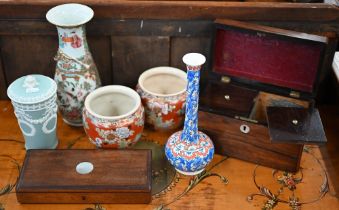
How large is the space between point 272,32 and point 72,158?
48cm

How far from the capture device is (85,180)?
3.00ft

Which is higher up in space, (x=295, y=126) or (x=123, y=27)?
(x=123, y=27)

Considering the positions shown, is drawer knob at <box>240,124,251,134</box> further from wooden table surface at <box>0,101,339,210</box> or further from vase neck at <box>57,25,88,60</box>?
vase neck at <box>57,25,88,60</box>

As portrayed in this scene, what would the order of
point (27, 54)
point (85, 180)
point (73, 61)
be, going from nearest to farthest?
point (85, 180)
point (73, 61)
point (27, 54)

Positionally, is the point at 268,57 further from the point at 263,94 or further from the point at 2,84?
the point at 2,84

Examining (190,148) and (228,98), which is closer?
(190,148)

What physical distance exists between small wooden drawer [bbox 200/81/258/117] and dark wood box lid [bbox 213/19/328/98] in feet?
0.07

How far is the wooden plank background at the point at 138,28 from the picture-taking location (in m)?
1.06

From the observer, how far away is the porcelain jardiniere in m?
0.94

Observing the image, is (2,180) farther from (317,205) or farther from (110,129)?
(317,205)

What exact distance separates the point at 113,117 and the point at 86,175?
0.41ft

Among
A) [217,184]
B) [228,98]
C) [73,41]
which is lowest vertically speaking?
[217,184]

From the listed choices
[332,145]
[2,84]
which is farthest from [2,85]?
[332,145]

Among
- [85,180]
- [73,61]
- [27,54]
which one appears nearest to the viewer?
[85,180]
